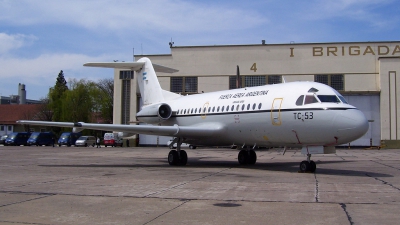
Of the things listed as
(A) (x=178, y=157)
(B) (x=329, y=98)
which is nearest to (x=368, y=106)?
(A) (x=178, y=157)

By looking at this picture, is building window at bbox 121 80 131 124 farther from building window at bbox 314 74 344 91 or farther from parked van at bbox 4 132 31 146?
building window at bbox 314 74 344 91

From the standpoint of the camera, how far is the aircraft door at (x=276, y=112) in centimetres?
1616

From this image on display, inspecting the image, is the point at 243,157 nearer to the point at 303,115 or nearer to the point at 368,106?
the point at 303,115

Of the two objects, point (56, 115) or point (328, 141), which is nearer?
point (328, 141)

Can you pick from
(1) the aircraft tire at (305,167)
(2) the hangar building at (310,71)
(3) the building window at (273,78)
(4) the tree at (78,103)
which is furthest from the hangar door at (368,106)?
(4) the tree at (78,103)

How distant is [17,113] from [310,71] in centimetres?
6698

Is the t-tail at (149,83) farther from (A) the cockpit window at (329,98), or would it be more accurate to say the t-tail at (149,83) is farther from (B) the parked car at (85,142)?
(B) the parked car at (85,142)

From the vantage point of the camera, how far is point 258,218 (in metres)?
7.58

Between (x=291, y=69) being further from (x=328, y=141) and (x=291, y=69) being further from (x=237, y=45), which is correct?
(x=328, y=141)

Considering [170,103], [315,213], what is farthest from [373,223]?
[170,103]

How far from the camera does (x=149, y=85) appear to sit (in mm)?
25578

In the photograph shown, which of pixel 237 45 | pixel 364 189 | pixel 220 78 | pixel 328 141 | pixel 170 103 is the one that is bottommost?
pixel 364 189

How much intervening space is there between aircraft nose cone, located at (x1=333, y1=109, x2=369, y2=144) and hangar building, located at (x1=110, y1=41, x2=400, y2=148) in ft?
110

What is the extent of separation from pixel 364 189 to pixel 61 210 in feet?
25.2
